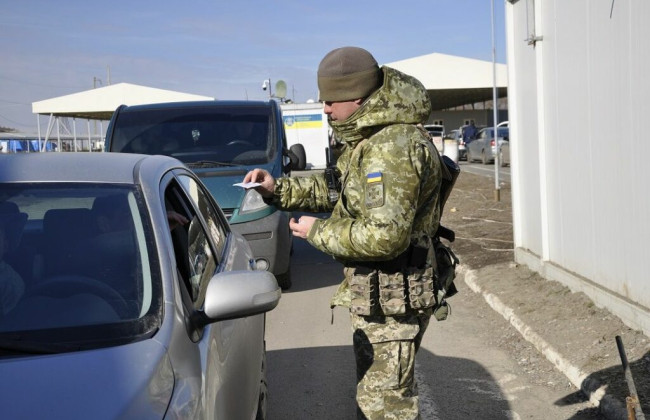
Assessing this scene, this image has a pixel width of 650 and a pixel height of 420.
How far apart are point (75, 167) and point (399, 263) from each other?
1373 mm

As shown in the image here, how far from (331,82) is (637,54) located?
3.15m

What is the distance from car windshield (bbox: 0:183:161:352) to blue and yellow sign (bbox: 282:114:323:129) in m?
25.5

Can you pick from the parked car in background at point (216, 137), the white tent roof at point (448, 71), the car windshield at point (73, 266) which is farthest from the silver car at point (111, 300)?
the white tent roof at point (448, 71)

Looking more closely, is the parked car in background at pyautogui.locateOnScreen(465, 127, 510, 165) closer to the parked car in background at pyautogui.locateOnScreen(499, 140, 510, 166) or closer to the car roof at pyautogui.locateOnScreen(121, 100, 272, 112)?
the parked car in background at pyautogui.locateOnScreen(499, 140, 510, 166)

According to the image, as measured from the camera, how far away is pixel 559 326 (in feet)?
21.3

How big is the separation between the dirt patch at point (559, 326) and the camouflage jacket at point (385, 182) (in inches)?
81.5

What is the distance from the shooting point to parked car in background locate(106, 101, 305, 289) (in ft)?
29.8

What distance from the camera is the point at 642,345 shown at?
5.37 metres

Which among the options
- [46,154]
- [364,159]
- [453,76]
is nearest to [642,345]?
[364,159]

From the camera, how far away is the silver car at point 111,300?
7.42ft

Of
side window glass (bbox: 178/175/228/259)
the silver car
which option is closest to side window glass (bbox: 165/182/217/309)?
the silver car

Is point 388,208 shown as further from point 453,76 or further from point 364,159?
point 453,76

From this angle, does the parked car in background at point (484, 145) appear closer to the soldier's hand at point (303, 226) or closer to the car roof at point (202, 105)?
the car roof at point (202, 105)

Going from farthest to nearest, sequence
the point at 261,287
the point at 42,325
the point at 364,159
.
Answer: the point at 364,159 < the point at 261,287 < the point at 42,325
